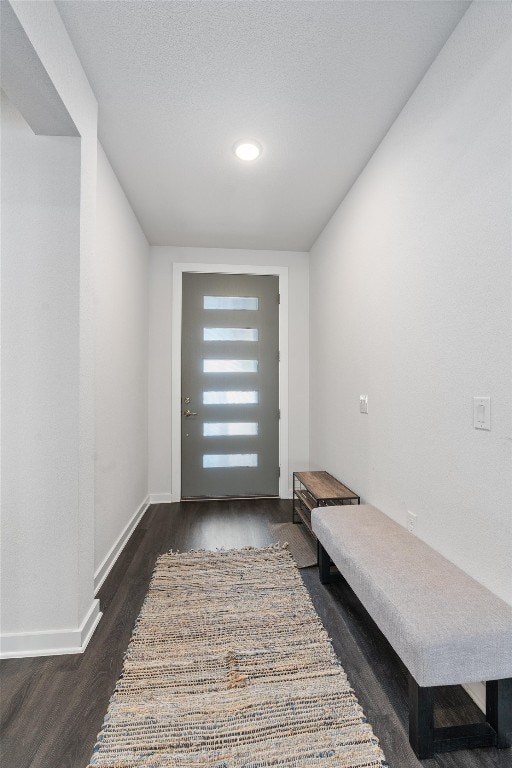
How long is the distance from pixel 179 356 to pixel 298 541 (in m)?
2.09

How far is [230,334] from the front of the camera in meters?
3.95

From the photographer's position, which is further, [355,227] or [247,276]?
[247,276]

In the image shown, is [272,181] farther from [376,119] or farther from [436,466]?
[436,466]

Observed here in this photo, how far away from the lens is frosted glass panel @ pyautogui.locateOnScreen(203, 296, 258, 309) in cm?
393

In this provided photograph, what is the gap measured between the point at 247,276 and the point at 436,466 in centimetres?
289

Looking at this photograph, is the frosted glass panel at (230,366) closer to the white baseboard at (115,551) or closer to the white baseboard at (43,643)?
the white baseboard at (115,551)

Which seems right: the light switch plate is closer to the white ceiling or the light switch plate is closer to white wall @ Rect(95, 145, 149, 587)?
the white ceiling

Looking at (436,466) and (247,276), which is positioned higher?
(247,276)

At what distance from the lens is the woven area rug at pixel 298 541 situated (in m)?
2.54

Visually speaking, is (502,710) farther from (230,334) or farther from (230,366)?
(230,334)

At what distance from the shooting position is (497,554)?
1303 millimetres

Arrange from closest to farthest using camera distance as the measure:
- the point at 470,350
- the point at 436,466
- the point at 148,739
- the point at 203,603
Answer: the point at 148,739 < the point at 470,350 < the point at 436,466 < the point at 203,603

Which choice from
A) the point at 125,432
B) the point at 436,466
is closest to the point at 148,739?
the point at 436,466

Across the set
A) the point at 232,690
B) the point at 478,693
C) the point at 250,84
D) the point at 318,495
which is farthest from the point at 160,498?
the point at 250,84
